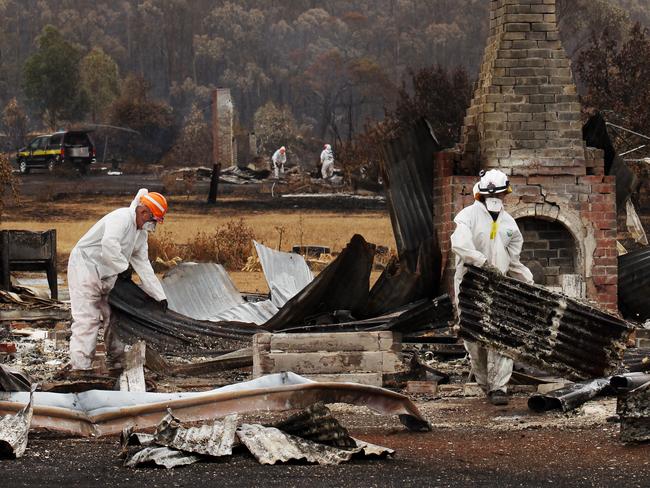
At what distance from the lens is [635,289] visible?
15125mm

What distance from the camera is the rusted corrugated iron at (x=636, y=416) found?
25.5ft

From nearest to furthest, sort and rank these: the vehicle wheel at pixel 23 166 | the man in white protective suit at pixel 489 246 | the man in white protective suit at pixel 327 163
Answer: the man in white protective suit at pixel 489 246
the vehicle wheel at pixel 23 166
the man in white protective suit at pixel 327 163

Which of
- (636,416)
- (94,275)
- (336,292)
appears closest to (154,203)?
(94,275)

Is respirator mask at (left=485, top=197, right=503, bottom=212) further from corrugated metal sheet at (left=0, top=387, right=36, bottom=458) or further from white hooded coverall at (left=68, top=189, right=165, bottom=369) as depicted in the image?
corrugated metal sheet at (left=0, top=387, right=36, bottom=458)

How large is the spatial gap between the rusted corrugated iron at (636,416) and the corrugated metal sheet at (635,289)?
7418mm

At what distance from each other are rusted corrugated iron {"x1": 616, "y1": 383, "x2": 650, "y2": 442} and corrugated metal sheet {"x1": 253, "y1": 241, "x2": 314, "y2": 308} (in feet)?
28.3

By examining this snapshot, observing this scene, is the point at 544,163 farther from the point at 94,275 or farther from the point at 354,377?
the point at 94,275

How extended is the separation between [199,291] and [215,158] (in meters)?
18.6

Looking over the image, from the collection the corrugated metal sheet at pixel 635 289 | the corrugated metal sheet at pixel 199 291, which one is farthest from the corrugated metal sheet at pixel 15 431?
the corrugated metal sheet at pixel 635 289

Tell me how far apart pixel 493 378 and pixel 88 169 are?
21.8m

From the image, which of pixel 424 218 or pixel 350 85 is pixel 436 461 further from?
pixel 350 85

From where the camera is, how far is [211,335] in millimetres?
13977

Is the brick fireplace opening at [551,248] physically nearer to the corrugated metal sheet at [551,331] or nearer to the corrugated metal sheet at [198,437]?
the corrugated metal sheet at [551,331]

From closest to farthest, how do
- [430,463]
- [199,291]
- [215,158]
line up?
[430,463], [199,291], [215,158]
